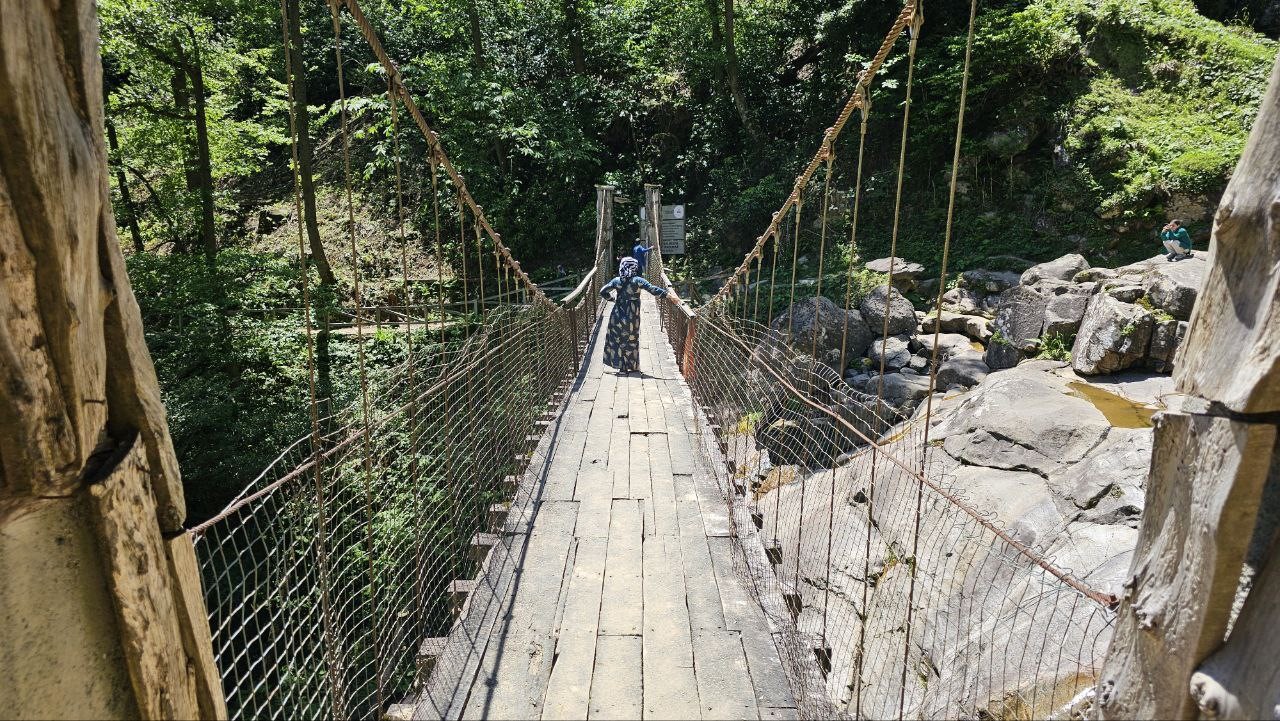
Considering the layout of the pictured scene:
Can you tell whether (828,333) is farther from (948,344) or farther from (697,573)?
(697,573)

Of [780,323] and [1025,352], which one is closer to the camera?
[1025,352]

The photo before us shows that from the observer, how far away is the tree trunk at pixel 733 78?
35.7ft

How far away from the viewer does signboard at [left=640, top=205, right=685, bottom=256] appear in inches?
469

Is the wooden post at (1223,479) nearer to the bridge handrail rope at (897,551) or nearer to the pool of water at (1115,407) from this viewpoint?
the bridge handrail rope at (897,551)

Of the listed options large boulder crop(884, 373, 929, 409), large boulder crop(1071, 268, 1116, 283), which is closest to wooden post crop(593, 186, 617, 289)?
large boulder crop(884, 373, 929, 409)

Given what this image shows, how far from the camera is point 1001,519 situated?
304 centimetres

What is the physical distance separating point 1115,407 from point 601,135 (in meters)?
11.0

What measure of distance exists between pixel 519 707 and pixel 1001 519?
241 cm

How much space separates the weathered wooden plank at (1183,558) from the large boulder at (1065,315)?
5.50m

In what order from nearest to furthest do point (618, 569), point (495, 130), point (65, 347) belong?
point (65, 347), point (618, 569), point (495, 130)

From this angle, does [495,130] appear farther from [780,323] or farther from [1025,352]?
[1025,352]

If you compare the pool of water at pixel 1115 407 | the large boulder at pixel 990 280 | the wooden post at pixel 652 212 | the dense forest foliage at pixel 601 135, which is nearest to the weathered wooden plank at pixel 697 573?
the pool of water at pixel 1115 407

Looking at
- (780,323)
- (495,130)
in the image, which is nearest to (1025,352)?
(780,323)

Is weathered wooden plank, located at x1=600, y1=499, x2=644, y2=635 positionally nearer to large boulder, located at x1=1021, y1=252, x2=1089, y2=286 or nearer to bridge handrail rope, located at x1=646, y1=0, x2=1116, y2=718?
bridge handrail rope, located at x1=646, y1=0, x2=1116, y2=718
